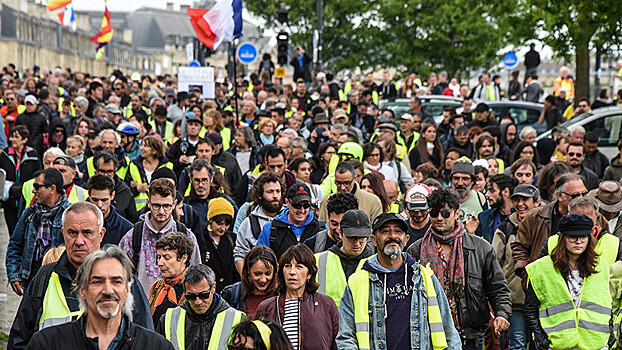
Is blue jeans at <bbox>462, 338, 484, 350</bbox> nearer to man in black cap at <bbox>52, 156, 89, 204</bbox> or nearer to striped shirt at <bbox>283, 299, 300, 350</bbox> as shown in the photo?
striped shirt at <bbox>283, 299, 300, 350</bbox>

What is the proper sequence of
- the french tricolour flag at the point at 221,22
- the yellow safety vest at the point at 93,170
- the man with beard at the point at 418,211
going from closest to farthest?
the man with beard at the point at 418,211, the yellow safety vest at the point at 93,170, the french tricolour flag at the point at 221,22

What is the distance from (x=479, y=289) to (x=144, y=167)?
5.56 meters

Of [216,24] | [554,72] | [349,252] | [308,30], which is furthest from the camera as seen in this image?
[554,72]

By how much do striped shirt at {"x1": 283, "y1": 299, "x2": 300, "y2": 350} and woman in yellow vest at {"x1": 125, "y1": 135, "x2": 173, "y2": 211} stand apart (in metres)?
4.96

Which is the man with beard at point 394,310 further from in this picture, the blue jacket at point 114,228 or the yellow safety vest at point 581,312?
the blue jacket at point 114,228

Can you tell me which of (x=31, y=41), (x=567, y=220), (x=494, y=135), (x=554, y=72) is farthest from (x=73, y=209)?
(x=554, y=72)

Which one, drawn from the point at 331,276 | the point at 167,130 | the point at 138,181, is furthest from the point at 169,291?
the point at 167,130

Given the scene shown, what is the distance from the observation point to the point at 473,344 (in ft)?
25.7

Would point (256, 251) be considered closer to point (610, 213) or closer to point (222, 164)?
point (610, 213)

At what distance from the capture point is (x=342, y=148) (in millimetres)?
12508

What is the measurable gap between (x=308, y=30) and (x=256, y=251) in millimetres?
41478

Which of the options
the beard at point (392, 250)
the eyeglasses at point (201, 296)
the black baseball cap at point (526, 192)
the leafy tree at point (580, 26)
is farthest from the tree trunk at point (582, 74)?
the eyeglasses at point (201, 296)

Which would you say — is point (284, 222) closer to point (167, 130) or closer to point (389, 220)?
point (389, 220)

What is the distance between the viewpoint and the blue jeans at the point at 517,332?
8.53m
